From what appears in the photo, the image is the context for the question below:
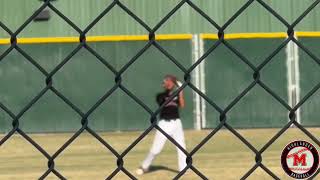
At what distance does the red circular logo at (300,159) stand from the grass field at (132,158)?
960 cm

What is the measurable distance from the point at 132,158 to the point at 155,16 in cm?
851

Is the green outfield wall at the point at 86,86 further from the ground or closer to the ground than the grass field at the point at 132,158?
further from the ground

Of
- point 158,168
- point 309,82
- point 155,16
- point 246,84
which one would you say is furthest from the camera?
point 155,16

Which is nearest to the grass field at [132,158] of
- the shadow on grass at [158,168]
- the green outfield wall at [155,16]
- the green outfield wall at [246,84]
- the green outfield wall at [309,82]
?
the shadow on grass at [158,168]

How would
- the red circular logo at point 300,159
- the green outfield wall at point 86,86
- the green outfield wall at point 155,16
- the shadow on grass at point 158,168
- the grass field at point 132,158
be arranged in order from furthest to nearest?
the green outfield wall at point 155,16
the green outfield wall at point 86,86
the shadow on grass at point 158,168
the grass field at point 132,158
the red circular logo at point 300,159

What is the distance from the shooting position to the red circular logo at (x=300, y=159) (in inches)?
112

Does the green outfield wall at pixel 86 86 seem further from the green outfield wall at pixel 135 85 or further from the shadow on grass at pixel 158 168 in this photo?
the shadow on grass at pixel 158 168

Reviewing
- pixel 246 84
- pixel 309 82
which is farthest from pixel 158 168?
pixel 309 82

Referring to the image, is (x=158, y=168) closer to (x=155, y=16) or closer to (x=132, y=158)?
(x=132, y=158)

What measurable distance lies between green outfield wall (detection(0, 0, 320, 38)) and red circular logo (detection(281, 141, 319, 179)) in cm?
2050

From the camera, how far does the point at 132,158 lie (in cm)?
1603

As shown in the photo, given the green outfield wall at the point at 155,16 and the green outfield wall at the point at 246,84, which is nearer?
the green outfield wall at the point at 246,84

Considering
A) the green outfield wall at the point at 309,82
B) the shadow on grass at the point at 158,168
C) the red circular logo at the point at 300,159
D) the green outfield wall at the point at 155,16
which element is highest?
the green outfield wall at the point at 155,16

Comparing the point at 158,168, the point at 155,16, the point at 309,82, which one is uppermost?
the point at 155,16
